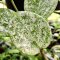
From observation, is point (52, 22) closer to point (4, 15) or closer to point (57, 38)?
point (57, 38)

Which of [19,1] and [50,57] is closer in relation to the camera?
[50,57]

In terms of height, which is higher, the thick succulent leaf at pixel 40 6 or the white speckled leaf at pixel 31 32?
the thick succulent leaf at pixel 40 6

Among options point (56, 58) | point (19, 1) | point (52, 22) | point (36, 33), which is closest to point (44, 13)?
point (36, 33)

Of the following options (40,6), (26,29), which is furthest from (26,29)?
(40,6)

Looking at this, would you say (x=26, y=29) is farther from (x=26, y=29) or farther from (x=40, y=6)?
(x=40, y=6)

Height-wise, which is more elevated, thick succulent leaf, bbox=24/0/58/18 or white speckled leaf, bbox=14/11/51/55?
thick succulent leaf, bbox=24/0/58/18
